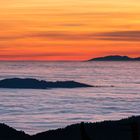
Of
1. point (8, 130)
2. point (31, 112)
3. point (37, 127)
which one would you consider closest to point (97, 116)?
point (31, 112)

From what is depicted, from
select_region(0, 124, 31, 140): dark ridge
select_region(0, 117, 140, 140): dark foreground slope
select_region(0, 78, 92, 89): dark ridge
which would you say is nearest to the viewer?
select_region(0, 117, 140, 140): dark foreground slope

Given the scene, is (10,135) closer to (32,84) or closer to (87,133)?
(87,133)

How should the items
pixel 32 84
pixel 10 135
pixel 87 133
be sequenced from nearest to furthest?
1. pixel 87 133
2. pixel 10 135
3. pixel 32 84

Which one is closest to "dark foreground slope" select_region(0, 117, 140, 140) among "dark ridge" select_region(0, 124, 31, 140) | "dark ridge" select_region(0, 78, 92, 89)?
"dark ridge" select_region(0, 124, 31, 140)

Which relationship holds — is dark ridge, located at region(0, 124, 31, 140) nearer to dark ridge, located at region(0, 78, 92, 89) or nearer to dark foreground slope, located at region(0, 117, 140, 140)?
dark foreground slope, located at region(0, 117, 140, 140)

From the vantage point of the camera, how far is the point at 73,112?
163 ft

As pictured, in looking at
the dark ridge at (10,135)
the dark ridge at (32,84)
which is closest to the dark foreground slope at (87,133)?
the dark ridge at (10,135)

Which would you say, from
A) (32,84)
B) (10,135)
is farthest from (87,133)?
(32,84)

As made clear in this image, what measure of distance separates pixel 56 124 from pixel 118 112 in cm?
1106

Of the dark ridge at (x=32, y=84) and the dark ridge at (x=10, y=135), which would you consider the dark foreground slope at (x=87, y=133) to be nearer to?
the dark ridge at (x=10, y=135)

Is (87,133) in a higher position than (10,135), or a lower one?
higher

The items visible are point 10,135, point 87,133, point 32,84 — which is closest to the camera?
point 87,133

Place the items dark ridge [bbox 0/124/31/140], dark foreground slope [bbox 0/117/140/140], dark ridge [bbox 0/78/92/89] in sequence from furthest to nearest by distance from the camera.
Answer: dark ridge [bbox 0/78/92/89]
dark ridge [bbox 0/124/31/140]
dark foreground slope [bbox 0/117/140/140]

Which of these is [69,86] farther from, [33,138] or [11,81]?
[33,138]
